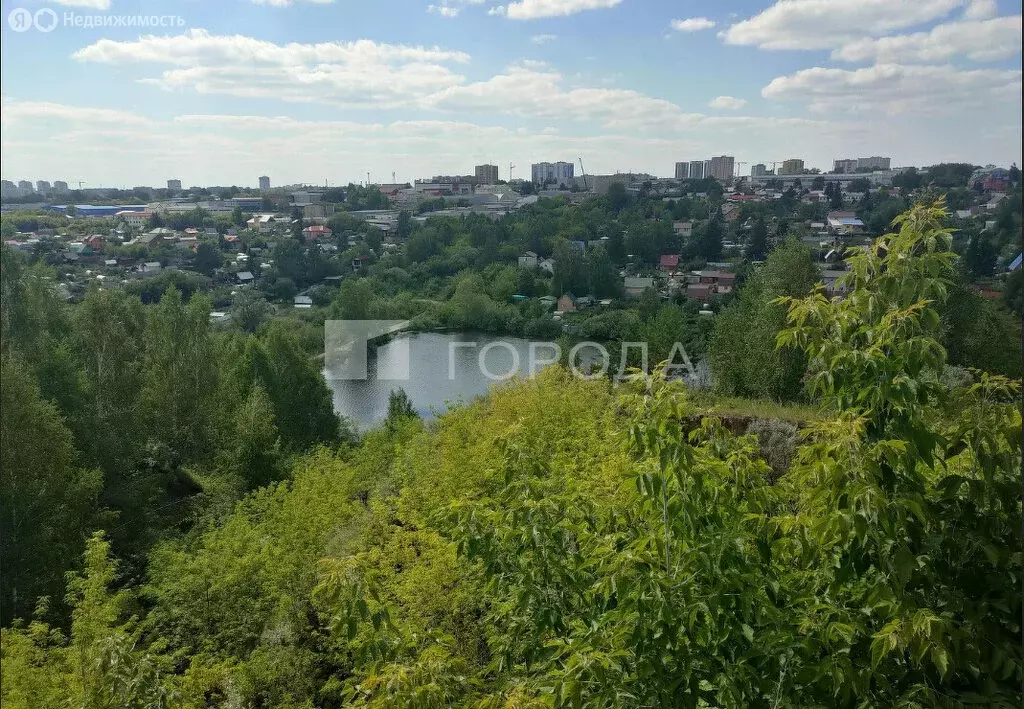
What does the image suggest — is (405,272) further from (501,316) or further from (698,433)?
(698,433)

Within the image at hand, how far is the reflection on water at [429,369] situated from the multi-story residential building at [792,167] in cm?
536

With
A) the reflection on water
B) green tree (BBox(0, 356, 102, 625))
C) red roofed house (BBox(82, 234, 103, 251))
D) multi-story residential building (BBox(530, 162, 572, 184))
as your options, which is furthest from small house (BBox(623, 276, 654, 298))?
green tree (BBox(0, 356, 102, 625))

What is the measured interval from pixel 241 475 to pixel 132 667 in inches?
293

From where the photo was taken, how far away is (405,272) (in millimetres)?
16484

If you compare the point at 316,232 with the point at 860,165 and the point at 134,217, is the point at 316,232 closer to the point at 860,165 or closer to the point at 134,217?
the point at 134,217

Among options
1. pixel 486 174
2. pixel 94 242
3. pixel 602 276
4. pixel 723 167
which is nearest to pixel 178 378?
pixel 94 242

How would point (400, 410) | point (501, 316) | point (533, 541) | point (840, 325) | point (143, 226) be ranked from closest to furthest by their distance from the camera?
point (840, 325)
point (533, 541)
point (400, 410)
point (143, 226)
point (501, 316)

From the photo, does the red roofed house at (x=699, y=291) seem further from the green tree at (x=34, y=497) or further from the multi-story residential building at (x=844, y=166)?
the green tree at (x=34, y=497)

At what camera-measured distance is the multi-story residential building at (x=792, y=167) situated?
8117mm

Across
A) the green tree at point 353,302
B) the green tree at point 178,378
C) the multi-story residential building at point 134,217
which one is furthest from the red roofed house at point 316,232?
the green tree at point 178,378

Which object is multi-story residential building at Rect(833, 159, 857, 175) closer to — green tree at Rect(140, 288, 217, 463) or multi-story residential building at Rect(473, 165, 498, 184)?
green tree at Rect(140, 288, 217, 463)

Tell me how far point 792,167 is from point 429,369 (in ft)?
26.8

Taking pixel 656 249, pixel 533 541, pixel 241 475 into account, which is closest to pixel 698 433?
pixel 533 541

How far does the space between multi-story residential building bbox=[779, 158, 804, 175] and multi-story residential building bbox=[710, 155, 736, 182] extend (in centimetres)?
151
